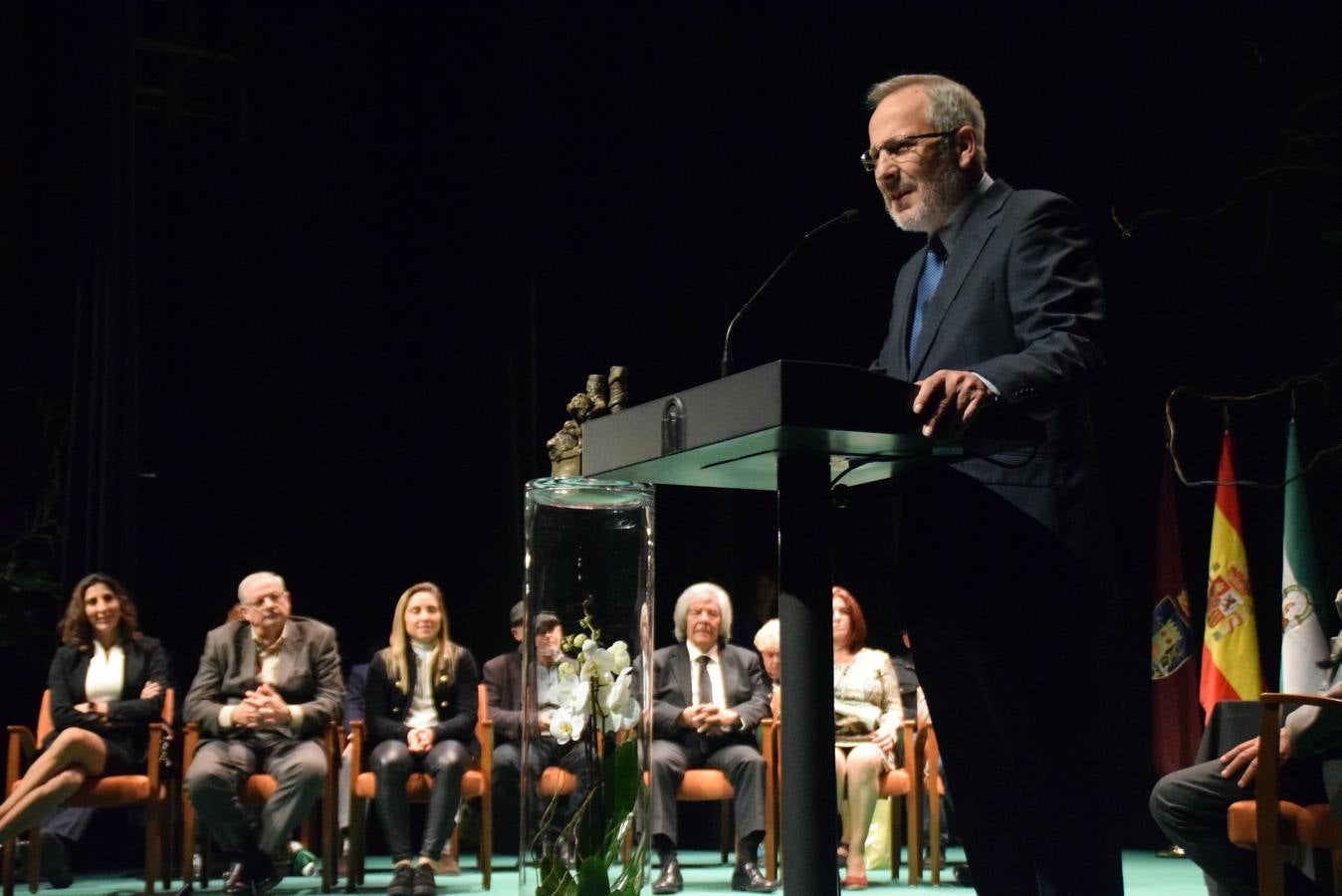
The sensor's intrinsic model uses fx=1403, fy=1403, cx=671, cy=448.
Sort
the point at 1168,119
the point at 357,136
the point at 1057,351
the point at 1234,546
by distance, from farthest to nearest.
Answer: the point at 357,136
the point at 1168,119
the point at 1234,546
the point at 1057,351

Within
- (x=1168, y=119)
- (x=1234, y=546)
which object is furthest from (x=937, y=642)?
(x=1168, y=119)

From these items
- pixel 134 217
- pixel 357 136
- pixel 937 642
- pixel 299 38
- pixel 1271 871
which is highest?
pixel 299 38

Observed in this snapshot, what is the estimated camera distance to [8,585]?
601 cm

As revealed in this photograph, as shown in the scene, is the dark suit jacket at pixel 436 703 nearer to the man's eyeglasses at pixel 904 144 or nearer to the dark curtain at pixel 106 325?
the dark curtain at pixel 106 325

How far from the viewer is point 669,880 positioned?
15.6 ft

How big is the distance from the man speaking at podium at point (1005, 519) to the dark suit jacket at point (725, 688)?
12.3ft

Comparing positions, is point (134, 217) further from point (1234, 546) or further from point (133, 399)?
point (1234, 546)

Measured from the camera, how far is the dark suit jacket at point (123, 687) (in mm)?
5043

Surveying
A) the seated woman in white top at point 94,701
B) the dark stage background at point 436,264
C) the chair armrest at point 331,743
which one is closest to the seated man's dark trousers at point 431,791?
the chair armrest at point 331,743

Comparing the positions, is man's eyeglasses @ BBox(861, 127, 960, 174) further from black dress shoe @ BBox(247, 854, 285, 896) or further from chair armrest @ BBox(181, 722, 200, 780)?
chair armrest @ BBox(181, 722, 200, 780)

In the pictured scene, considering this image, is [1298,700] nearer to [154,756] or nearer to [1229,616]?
[1229,616]

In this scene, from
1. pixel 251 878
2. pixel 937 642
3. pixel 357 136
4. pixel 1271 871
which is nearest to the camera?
pixel 937 642

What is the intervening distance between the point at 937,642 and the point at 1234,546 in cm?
419

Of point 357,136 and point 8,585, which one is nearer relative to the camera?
point 8,585
